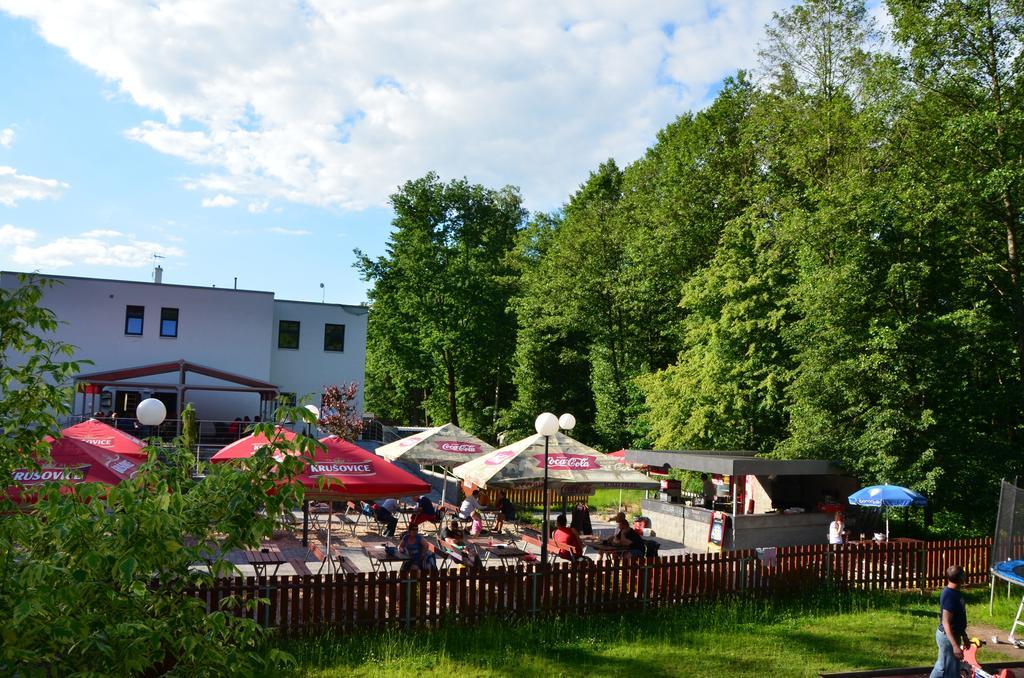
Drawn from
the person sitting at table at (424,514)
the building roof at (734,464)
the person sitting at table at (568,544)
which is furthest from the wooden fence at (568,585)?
the building roof at (734,464)

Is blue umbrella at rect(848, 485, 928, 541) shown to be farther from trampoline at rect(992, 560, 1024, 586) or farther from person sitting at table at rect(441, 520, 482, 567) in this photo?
person sitting at table at rect(441, 520, 482, 567)

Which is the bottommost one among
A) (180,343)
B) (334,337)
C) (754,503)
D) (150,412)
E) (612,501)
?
(612,501)

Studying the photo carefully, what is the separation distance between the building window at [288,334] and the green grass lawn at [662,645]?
30.9 meters

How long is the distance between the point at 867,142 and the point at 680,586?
19587 mm

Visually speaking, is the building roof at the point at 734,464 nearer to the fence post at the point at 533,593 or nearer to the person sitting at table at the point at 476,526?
the person sitting at table at the point at 476,526

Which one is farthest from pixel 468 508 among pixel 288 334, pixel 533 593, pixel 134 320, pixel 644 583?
pixel 134 320

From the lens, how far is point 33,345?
203 inches

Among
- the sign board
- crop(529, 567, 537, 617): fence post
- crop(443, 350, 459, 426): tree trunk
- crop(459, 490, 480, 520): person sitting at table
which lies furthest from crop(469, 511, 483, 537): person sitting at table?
crop(443, 350, 459, 426): tree trunk

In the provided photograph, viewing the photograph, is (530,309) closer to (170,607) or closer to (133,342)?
(133,342)

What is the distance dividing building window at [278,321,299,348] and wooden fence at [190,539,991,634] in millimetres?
29692

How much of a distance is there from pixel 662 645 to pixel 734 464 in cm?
860

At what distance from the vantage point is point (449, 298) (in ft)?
157

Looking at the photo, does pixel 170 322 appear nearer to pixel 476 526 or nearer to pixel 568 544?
pixel 476 526

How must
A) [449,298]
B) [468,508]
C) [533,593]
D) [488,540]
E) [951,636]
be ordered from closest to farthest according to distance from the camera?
[951,636] → [533,593] → [488,540] → [468,508] → [449,298]
